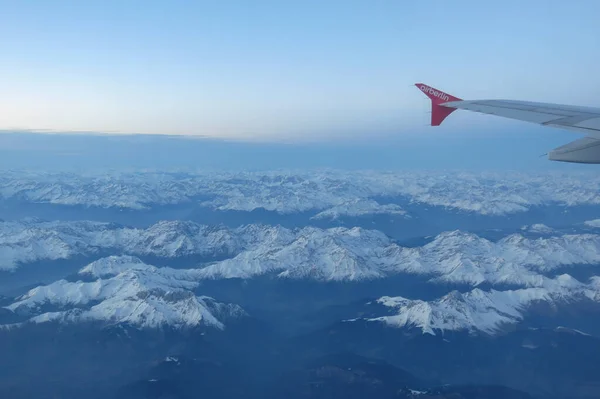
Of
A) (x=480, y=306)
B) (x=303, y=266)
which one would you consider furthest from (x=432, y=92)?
(x=303, y=266)

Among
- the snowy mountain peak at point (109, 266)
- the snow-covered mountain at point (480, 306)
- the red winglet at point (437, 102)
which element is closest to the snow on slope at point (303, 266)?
the snowy mountain peak at point (109, 266)

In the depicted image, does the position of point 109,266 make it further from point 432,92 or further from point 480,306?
point 432,92

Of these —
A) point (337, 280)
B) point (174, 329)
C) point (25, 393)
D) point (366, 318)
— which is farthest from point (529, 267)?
point (25, 393)

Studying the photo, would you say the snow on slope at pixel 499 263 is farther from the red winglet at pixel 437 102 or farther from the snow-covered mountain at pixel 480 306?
the red winglet at pixel 437 102

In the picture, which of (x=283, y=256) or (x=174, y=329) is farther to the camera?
(x=283, y=256)

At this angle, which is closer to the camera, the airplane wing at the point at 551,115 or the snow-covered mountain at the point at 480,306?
the airplane wing at the point at 551,115

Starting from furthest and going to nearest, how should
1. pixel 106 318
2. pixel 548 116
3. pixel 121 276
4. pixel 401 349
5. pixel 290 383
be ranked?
pixel 121 276 < pixel 106 318 < pixel 401 349 < pixel 290 383 < pixel 548 116

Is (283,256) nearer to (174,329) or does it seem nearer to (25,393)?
(174,329)
